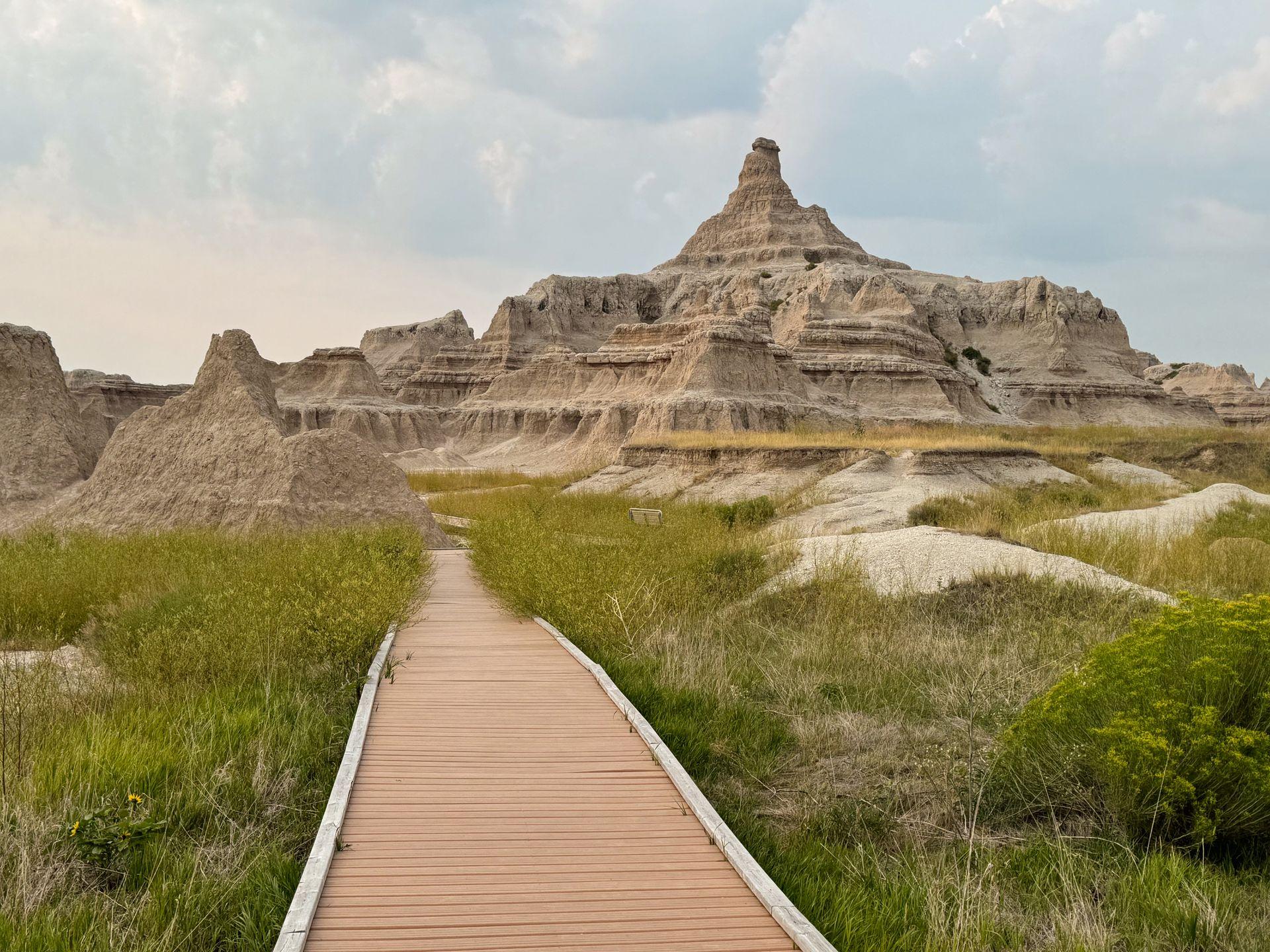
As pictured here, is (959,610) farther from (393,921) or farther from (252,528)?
(252,528)

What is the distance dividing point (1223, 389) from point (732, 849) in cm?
10341

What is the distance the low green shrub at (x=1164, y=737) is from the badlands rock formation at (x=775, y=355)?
44755 mm

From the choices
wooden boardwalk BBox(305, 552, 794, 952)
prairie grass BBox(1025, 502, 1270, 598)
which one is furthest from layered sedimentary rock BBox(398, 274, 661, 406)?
wooden boardwalk BBox(305, 552, 794, 952)

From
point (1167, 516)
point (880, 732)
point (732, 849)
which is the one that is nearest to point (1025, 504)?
point (1167, 516)

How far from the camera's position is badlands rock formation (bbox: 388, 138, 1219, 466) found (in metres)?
56.1

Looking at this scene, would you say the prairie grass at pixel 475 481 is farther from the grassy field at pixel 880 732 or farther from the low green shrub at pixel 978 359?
the low green shrub at pixel 978 359

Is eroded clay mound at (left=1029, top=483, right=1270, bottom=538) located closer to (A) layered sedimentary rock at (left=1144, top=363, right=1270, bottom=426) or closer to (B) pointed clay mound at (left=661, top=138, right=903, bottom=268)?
(A) layered sedimentary rock at (left=1144, top=363, right=1270, bottom=426)

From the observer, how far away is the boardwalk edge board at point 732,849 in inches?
126

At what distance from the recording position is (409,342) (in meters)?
103

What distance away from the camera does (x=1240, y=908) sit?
3793 mm

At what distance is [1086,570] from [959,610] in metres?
2.21

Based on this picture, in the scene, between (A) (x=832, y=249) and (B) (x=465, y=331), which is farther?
(B) (x=465, y=331)

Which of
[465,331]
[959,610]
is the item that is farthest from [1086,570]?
[465,331]

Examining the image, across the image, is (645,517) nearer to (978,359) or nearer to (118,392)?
(118,392)
